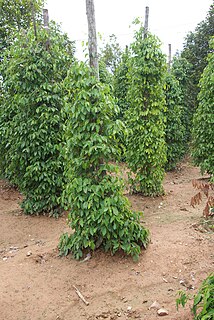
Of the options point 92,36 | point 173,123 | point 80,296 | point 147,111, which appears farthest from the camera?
point 173,123

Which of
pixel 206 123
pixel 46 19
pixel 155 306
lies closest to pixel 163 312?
pixel 155 306

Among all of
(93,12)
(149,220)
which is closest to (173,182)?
(149,220)

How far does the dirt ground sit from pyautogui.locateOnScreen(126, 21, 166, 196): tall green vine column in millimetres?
1496

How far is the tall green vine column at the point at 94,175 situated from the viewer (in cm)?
351

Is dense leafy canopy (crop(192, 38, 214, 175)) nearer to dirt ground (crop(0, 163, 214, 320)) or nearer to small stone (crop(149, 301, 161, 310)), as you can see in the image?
dirt ground (crop(0, 163, 214, 320))

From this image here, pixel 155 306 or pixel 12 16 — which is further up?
pixel 12 16

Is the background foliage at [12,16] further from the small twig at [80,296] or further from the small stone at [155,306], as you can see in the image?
the small stone at [155,306]

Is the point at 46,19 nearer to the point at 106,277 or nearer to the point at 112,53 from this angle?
the point at 106,277

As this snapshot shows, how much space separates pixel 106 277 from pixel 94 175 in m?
1.18

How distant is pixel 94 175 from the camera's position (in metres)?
3.75

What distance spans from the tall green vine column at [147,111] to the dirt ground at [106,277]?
4.91ft

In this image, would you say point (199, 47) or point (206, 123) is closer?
point (206, 123)

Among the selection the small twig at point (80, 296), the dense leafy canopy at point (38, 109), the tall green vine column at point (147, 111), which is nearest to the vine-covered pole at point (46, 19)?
the dense leafy canopy at point (38, 109)

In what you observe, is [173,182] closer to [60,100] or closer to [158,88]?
[158,88]
